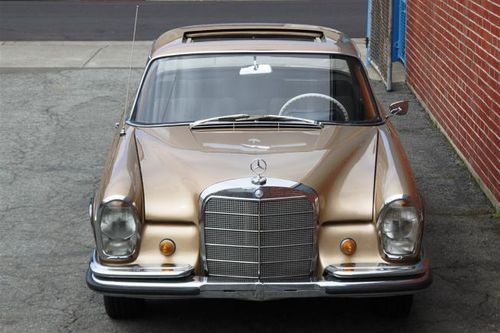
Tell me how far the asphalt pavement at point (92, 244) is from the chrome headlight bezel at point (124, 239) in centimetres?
65

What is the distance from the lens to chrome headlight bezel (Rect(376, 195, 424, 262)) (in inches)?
237

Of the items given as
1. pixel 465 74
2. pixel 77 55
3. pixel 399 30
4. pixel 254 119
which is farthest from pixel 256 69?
pixel 77 55

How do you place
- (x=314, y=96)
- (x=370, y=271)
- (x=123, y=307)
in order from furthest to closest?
(x=314, y=96), (x=123, y=307), (x=370, y=271)

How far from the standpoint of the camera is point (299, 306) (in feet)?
22.4

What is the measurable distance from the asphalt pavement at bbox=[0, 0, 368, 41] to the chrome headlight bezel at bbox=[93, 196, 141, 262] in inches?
519

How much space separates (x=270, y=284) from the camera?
5.96 metres

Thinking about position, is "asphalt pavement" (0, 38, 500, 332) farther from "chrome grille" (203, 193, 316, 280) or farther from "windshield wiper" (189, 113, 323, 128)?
"windshield wiper" (189, 113, 323, 128)

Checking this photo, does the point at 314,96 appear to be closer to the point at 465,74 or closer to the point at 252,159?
the point at 252,159

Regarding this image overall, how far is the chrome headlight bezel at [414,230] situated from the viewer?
601 centimetres

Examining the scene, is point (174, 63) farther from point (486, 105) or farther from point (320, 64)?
point (486, 105)

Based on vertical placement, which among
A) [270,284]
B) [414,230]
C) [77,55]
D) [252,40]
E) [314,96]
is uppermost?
[252,40]

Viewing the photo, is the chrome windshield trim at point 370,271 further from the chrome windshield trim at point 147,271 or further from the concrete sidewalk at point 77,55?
the concrete sidewalk at point 77,55

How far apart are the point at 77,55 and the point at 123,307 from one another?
1102cm

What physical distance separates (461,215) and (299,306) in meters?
2.42
